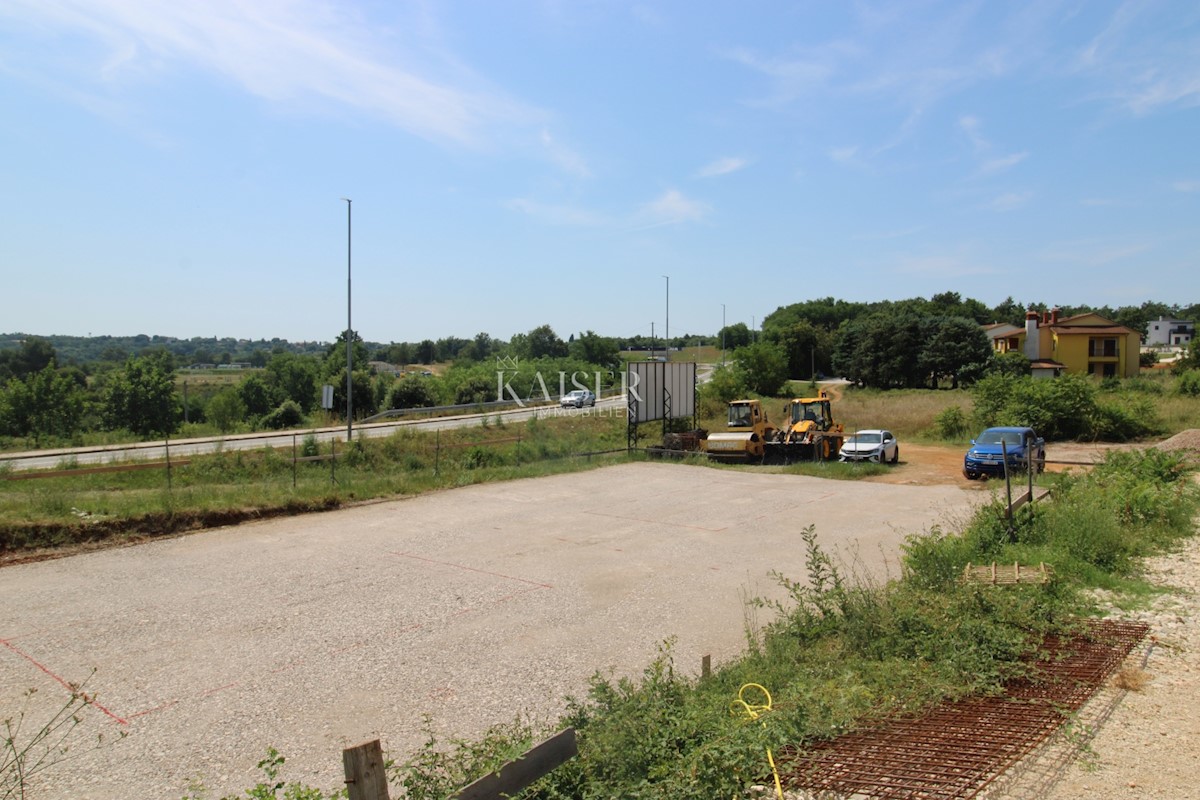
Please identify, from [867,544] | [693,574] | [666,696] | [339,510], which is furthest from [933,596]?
[339,510]

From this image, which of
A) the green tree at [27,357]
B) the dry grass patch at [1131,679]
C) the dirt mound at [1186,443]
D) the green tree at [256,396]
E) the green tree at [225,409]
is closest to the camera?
the dry grass patch at [1131,679]

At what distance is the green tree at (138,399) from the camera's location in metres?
49.1

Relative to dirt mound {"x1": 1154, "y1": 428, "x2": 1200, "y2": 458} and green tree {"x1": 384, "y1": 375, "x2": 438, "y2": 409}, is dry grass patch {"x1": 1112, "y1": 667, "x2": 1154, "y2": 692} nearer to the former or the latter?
dirt mound {"x1": 1154, "y1": 428, "x2": 1200, "y2": 458}

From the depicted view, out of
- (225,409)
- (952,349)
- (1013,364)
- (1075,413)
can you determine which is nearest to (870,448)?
(1075,413)

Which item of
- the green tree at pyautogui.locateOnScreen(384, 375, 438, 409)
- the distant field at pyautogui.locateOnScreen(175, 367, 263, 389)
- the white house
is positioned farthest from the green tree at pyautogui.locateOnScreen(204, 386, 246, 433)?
the white house

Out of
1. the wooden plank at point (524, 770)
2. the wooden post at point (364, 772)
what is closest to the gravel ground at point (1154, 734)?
the wooden plank at point (524, 770)

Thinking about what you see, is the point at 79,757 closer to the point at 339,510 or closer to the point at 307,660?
the point at 307,660

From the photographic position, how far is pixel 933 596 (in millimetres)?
8180

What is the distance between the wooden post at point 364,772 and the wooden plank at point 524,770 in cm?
49

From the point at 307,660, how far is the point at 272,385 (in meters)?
64.5

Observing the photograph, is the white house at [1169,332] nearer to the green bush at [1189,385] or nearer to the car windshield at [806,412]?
the green bush at [1189,385]

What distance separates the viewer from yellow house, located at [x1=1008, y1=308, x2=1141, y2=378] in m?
70.1

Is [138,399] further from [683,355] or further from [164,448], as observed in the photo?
[683,355]

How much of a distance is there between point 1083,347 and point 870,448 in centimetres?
5836
